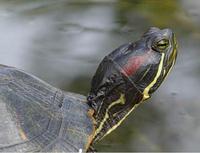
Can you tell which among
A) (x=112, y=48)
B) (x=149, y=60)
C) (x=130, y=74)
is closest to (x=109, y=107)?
(x=130, y=74)

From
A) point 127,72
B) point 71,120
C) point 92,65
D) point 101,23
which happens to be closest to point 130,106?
point 127,72

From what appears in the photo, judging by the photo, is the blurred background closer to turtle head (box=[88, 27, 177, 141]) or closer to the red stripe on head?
turtle head (box=[88, 27, 177, 141])

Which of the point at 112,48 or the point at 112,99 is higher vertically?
the point at 112,99

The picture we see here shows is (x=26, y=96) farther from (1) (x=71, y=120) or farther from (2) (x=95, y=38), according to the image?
(2) (x=95, y=38)

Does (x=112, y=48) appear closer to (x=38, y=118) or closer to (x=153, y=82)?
(x=153, y=82)

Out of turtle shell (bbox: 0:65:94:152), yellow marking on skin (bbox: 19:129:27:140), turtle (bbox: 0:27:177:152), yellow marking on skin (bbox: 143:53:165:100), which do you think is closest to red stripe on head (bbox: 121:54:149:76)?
turtle (bbox: 0:27:177:152)

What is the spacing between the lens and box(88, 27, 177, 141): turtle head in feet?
9.84

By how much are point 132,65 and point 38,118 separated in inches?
23.4

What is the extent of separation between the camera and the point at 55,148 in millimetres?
2641

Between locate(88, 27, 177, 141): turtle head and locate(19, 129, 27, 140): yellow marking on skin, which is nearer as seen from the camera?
locate(19, 129, 27, 140): yellow marking on skin

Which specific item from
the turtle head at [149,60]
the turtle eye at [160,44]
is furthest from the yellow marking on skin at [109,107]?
the turtle eye at [160,44]

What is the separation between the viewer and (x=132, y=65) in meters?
2.99

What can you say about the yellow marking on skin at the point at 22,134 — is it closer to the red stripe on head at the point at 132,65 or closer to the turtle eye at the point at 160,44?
the red stripe on head at the point at 132,65

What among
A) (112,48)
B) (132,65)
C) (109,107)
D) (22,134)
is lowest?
(112,48)
